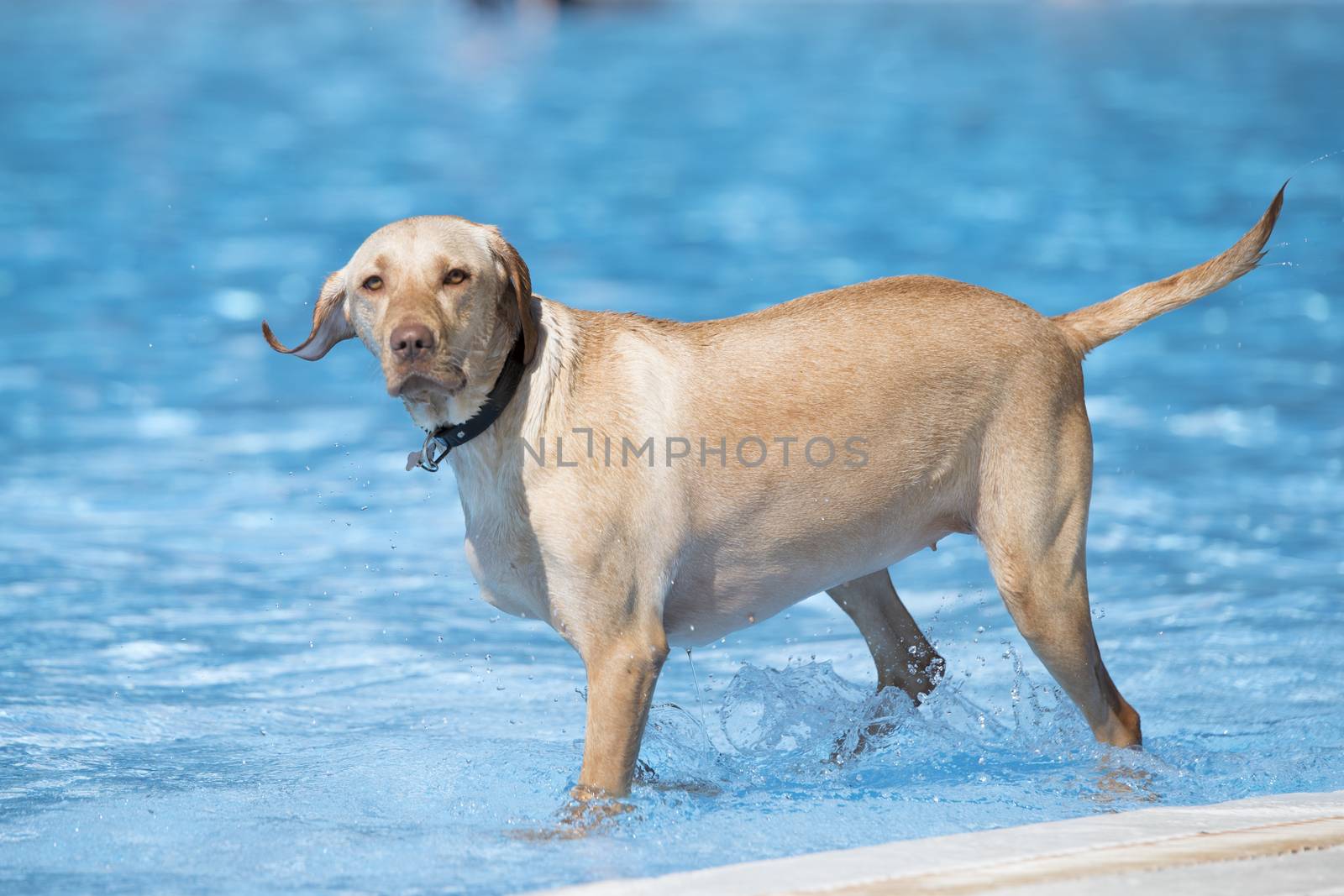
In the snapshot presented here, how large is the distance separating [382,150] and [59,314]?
7.42 m

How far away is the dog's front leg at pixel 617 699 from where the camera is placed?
3.55 meters

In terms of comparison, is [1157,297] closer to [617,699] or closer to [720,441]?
[720,441]

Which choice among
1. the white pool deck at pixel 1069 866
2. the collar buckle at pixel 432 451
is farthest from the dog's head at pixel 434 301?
the white pool deck at pixel 1069 866

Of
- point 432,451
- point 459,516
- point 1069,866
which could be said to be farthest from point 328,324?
point 459,516

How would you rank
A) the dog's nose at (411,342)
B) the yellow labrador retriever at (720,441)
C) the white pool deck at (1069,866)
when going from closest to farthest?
the white pool deck at (1069,866), the dog's nose at (411,342), the yellow labrador retriever at (720,441)

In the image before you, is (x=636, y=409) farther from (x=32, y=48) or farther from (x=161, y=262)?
(x=32, y=48)

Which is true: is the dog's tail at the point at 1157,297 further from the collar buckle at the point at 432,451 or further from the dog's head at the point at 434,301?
the collar buckle at the point at 432,451

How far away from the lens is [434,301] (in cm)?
338

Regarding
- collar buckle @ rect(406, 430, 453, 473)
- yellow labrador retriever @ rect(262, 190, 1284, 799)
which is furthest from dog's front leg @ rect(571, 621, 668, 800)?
collar buckle @ rect(406, 430, 453, 473)

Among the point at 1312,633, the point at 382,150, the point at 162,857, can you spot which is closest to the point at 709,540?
the point at 162,857

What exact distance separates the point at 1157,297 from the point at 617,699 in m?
1.84

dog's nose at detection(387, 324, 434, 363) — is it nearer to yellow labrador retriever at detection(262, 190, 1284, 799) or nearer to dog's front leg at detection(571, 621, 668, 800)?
yellow labrador retriever at detection(262, 190, 1284, 799)

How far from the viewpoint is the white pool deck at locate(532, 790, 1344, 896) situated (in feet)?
9.26

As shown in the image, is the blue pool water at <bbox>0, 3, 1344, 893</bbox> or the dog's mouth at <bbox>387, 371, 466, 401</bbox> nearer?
the dog's mouth at <bbox>387, 371, 466, 401</bbox>
